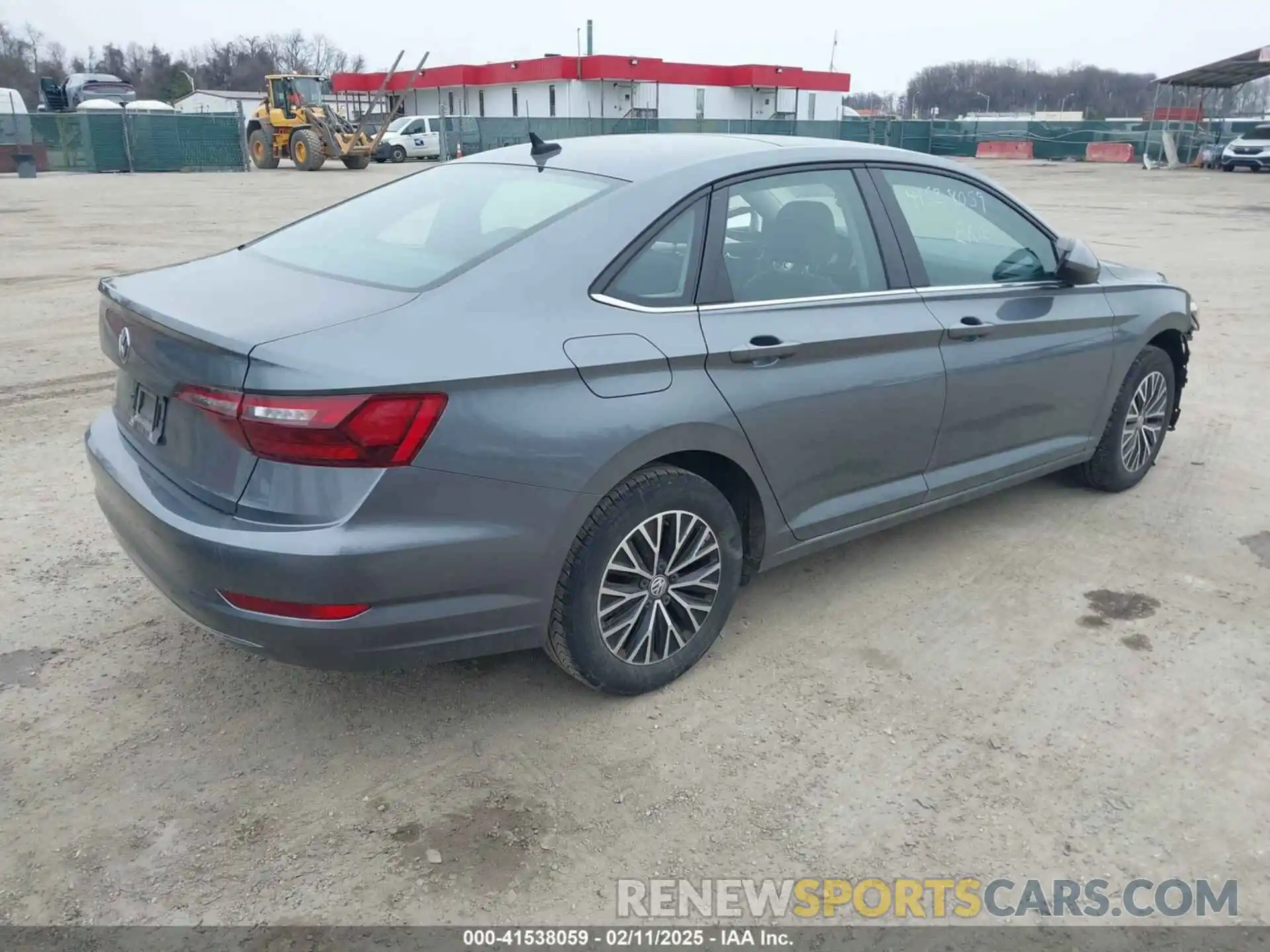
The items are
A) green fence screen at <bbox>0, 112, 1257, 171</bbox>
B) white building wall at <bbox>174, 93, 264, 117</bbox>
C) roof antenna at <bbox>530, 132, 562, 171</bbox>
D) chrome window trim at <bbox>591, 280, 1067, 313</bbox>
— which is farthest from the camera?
white building wall at <bbox>174, 93, 264, 117</bbox>

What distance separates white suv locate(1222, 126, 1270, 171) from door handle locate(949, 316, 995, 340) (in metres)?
36.7

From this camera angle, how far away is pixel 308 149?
102ft

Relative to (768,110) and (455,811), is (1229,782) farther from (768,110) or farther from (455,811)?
(768,110)

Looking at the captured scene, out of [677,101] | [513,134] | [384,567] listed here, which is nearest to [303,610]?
[384,567]

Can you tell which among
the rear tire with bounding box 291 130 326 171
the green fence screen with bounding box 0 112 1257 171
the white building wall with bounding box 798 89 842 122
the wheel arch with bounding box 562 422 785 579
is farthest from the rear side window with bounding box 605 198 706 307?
the white building wall with bounding box 798 89 842 122

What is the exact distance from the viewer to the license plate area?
2850 mm

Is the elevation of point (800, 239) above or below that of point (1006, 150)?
below

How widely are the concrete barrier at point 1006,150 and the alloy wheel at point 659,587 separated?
4928 centimetres

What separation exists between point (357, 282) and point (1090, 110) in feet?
315

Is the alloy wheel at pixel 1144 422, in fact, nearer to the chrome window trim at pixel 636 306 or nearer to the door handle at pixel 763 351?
the door handle at pixel 763 351

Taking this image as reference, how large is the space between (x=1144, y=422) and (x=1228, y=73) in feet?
124

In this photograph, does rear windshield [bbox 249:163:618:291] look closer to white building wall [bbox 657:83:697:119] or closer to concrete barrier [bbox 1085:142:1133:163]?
concrete barrier [bbox 1085:142:1133:163]

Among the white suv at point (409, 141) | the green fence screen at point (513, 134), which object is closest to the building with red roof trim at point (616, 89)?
the green fence screen at point (513, 134)

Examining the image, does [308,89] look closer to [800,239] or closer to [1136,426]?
[1136,426]
